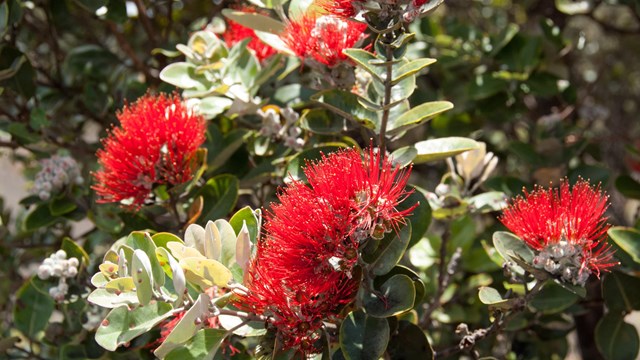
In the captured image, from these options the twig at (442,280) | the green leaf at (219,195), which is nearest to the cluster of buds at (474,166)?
the twig at (442,280)

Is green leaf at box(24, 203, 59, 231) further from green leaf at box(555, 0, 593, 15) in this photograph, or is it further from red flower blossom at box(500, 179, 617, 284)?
green leaf at box(555, 0, 593, 15)

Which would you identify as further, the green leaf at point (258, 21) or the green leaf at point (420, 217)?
the green leaf at point (258, 21)

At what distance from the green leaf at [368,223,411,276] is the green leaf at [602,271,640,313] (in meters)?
0.64

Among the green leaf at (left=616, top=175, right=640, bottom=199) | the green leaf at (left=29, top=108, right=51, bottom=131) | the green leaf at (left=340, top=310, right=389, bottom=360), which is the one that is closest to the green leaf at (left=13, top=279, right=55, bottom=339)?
the green leaf at (left=29, top=108, right=51, bottom=131)

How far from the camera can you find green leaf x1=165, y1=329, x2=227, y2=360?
52.6 inches

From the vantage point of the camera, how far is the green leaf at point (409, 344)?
5.00ft

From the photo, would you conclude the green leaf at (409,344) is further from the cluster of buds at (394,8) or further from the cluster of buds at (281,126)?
the cluster of buds at (394,8)

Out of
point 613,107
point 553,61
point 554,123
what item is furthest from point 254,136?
point 613,107

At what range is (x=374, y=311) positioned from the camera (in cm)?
139

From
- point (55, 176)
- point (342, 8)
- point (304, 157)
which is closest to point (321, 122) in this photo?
Result: point (304, 157)

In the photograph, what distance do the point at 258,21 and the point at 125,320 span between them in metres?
0.76

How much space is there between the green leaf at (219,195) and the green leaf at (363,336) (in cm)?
51

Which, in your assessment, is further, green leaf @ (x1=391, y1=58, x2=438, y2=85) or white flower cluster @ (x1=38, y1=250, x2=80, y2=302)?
white flower cluster @ (x1=38, y1=250, x2=80, y2=302)

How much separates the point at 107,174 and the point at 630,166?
2562 mm
